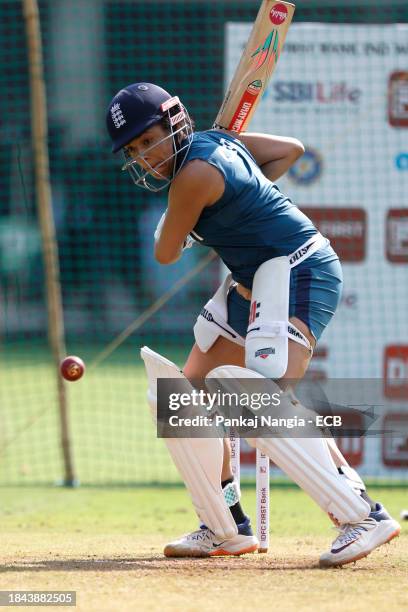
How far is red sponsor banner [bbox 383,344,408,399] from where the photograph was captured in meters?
8.17

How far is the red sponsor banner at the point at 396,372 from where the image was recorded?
8172mm

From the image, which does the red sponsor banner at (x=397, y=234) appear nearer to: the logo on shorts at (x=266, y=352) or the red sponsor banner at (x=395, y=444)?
the red sponsor banner at (x=395, y=444)

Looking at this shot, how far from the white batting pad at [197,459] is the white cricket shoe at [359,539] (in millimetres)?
502

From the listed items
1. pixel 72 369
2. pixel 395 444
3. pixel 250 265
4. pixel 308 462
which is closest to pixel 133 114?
pixel 250 265

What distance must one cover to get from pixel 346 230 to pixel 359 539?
395 centimetres

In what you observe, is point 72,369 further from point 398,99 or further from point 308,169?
point 398,99

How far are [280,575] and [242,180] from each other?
1.52 metres

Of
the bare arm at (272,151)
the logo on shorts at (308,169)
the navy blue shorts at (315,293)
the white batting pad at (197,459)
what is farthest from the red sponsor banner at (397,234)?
the white batting pad at (197,459)

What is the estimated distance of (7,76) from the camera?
19.9 meters

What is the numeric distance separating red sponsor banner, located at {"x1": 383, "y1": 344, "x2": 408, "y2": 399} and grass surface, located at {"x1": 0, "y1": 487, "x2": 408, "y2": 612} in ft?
3.13

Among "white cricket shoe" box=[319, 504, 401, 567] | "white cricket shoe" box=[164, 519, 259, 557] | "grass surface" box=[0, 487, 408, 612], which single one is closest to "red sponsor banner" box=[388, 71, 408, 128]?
"grass surface" box=[0, 487, 408, 612]

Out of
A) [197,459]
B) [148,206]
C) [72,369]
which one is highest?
[148,206]

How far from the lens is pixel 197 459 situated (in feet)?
15.4

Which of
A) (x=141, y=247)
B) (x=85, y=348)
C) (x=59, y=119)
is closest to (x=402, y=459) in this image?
(x=85, y=348)
